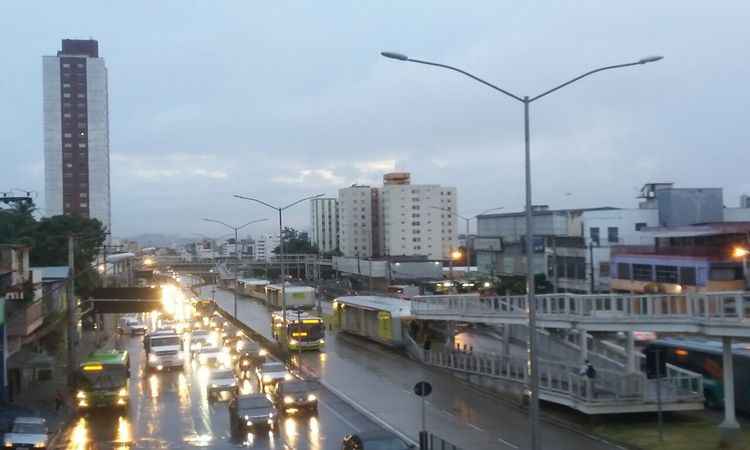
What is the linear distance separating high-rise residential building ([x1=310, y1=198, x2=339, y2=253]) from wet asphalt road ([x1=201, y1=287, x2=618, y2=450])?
108m

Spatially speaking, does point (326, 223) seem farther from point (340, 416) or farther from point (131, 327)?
point (340, 416)

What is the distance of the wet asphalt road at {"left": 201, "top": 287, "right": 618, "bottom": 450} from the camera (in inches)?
878

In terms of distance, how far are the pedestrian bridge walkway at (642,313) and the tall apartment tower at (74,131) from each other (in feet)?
327

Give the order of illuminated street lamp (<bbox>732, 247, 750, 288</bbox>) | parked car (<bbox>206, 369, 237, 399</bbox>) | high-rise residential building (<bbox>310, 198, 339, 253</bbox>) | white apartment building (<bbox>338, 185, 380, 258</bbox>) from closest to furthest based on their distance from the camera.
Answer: parked car (<bbox>206, 369, 237, 399</bbox>) → illuminated street lamp (<bbox>732, 247, 750, 288</bbox>) → white apartment building (<bbox>338, 185, 380, 258</bbox>) → high-rise residential building (<bbox>310, 198, 339, 253</bbox>)

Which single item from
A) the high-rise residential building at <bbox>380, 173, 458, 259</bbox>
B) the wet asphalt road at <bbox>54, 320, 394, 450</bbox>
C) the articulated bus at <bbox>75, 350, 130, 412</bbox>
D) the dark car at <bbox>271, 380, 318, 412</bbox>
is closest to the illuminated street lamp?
the wet asphalt road at <bbox>54, 320, 394, 450</bbox>

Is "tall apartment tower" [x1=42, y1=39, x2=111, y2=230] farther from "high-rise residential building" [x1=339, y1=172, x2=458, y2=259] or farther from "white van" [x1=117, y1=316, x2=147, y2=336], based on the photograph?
"white van" [x1=117, y1=316, x2=147, y2=336]

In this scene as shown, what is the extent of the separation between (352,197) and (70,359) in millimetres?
99511

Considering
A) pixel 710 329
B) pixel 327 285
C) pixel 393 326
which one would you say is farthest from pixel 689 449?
pixel 327 285

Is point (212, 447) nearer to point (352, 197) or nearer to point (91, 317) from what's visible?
point (91, 317)

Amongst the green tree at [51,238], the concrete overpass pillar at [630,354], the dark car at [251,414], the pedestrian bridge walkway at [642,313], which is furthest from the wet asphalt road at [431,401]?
the green tree at [51,238]

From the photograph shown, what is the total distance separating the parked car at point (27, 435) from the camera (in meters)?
20.8

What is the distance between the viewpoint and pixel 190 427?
997 inches

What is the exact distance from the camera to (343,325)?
53.5 m

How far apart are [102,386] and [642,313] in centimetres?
1755
